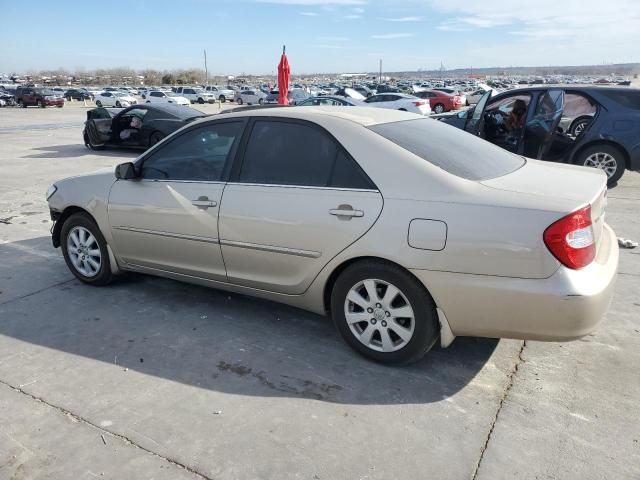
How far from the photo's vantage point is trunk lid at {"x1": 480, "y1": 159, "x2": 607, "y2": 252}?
9.45 ft

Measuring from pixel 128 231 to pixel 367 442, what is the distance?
268 cm

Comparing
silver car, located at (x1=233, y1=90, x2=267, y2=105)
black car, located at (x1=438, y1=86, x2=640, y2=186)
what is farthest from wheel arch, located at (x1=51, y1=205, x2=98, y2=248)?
silver car, located at (x1=233, y1=90, x2=267, y2=105)

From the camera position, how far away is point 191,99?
4638 centimetres

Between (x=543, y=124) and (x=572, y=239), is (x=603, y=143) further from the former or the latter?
(x=572, y=239)

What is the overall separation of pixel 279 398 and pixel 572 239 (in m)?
1.83

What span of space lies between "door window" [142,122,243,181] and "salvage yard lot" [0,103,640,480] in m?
1.09

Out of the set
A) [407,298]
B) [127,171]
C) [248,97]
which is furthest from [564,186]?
[248,97]

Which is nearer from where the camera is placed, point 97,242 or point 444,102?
point 97,242

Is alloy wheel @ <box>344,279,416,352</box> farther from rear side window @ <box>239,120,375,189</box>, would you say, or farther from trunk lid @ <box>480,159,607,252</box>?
trunk lid @ <box>480,159,607,252</box>

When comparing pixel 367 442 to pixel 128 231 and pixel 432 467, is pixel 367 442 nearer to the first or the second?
pixel 432 467

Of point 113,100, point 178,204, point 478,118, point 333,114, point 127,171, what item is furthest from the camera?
point 113,100

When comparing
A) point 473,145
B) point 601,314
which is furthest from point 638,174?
point 601,314

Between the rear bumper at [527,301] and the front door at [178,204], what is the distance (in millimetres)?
1664

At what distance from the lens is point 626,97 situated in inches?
323
